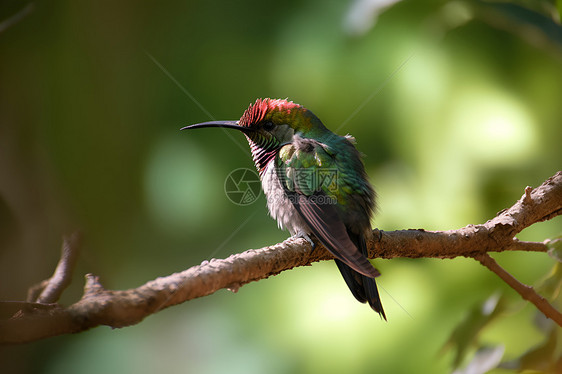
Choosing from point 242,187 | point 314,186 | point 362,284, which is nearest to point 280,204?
point 314,186

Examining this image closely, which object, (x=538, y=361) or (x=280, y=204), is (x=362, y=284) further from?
(x=538, y=361)

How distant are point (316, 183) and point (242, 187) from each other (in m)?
1.40

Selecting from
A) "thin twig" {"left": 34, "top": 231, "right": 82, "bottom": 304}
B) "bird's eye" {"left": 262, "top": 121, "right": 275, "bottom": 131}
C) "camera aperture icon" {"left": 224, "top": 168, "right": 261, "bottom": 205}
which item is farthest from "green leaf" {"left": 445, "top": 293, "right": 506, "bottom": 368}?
"camera aperture icon" {"left": 224, "top": 168, "right": 261, "bottom": 205}

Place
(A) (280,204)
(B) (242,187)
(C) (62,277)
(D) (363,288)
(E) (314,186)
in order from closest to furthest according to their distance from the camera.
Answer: (C) (62,277) → (D) (363,288) → (E) (314,186) → (A) (280,204) → (B) (242,187)

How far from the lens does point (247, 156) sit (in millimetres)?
3461

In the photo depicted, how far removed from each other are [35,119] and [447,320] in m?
3.15

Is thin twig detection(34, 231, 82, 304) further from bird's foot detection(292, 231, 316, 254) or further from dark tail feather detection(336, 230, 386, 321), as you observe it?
dark tail feather detection(336, 230, 386, 321)

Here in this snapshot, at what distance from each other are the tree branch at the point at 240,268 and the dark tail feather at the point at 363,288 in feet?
0.36

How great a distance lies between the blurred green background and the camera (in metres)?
2.71

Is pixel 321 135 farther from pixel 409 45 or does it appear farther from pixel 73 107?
pixel 73 107

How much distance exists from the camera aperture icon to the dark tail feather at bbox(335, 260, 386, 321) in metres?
1.52

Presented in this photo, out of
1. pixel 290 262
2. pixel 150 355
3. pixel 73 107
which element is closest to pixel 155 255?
pixel 150 355

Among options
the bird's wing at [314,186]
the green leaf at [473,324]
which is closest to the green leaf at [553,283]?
the green leaf at [473,324]

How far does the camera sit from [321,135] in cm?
237
